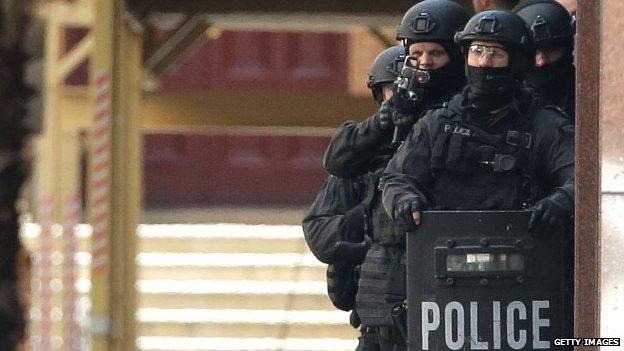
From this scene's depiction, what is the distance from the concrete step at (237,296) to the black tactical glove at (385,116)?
9497 millimetres

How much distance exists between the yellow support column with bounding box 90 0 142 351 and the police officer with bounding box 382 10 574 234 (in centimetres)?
534

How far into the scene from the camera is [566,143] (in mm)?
7152

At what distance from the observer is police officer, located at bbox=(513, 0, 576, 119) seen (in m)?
7.95

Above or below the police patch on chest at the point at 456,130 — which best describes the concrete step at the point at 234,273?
below

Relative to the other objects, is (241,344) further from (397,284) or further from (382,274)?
(397,284)

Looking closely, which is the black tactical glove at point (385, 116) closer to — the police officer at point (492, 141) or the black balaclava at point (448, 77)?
the black balaclava at point (448, 77)

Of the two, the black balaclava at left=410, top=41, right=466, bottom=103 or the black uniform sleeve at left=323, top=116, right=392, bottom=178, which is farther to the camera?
the black uniform sleeve at left=323, top=116, right=392, bottom=178

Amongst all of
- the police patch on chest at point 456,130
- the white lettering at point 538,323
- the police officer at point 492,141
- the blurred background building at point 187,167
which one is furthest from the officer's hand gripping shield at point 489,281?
the blurred background building at point 187,167

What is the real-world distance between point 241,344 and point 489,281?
32.7 feet

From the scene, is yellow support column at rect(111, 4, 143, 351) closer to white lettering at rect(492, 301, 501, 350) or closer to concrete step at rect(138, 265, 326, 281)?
concrete step at rect(138, 265, 326, 281)

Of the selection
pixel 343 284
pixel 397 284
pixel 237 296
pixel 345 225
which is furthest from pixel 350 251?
pixel 237 296

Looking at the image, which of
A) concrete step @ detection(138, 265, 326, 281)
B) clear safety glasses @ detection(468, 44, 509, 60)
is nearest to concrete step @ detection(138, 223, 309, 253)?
concrete step @ detection(138, 265, 326, 281)

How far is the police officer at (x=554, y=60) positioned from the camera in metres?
7.95

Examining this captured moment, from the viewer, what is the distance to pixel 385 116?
7.93 metres
